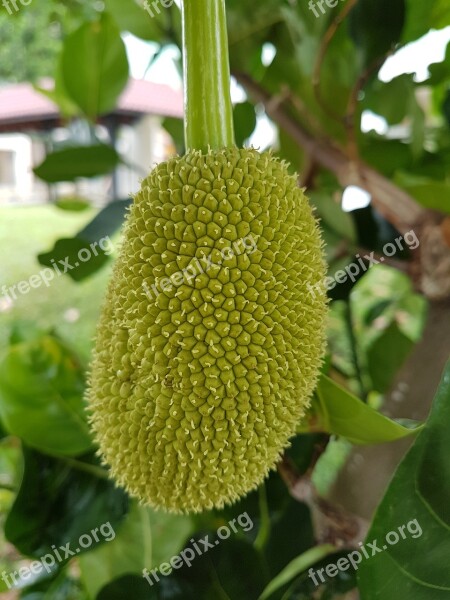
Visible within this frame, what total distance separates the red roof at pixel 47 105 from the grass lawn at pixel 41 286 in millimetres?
223

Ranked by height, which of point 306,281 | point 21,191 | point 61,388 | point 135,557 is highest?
point 21,191

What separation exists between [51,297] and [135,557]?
119cm

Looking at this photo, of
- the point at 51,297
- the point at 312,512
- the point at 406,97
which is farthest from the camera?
the point at 51,297

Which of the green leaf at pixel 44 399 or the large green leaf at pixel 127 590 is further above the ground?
the green leaf at pixel 44 399

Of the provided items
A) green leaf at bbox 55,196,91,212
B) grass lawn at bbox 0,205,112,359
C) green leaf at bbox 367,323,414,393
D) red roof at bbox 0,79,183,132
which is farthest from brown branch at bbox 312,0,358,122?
grass lawn at bbox 0,205,112,359

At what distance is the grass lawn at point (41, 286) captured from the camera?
1502 mm

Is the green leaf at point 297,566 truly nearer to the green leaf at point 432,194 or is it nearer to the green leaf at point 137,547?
the green leaf at point 137,547

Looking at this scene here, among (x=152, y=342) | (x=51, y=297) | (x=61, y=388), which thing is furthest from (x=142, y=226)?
(x=51, y=297)

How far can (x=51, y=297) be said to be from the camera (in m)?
1.64

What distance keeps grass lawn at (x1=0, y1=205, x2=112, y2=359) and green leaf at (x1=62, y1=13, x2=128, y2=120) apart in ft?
2.53

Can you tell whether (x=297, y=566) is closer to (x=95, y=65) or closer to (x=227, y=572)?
(x=227, y=572)

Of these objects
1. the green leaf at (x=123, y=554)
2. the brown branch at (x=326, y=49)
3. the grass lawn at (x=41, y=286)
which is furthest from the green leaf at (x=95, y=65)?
the grass lawn at (x=41, y=286)

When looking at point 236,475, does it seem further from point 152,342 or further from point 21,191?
point 21,191

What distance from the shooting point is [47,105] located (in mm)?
1385
